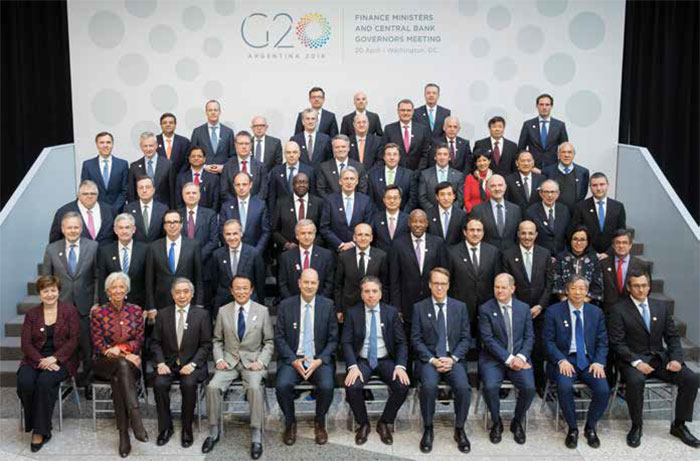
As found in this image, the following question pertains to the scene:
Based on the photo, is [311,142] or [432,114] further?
[432,114]

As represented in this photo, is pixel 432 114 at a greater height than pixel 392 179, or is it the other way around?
pixel 432 114

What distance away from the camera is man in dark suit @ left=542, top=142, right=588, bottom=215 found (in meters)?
7.48

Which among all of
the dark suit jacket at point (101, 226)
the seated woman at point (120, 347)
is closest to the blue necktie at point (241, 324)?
the seated woman at point (120, 347)

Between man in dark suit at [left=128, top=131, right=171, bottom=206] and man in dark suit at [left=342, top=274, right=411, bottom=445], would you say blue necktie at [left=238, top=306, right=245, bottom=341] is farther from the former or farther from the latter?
man in dark suit at [left=128, top=131, right=171, bottom=206]

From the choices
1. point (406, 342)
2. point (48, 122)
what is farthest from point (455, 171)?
point (48, 122)

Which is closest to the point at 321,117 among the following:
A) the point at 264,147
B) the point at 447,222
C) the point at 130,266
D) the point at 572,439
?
the point at 264,147

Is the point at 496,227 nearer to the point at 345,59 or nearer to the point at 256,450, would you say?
the point at 256,450

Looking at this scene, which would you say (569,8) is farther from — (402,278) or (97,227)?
(97,227)

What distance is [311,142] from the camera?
309 inches

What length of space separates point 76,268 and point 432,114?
401 cm

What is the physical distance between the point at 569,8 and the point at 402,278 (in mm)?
4514

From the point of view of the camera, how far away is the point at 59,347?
5.97m

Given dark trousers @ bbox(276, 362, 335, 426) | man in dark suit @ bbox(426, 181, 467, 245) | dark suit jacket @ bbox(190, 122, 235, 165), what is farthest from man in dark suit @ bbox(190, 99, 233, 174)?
dark trousers @ bbox(276, 362, 335, 426)

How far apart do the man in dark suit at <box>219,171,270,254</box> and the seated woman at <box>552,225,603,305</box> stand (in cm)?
257
